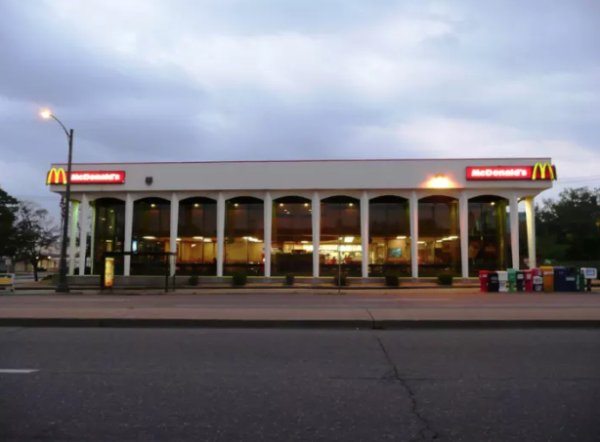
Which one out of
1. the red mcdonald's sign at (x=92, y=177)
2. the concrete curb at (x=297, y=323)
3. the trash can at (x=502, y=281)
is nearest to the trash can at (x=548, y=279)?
the trash can at (x=502, y=281)

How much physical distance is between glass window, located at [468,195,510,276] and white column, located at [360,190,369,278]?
7291mm

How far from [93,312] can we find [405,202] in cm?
2924

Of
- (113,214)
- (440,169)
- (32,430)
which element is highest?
(440,169)

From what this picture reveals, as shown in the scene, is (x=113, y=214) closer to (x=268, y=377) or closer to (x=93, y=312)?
(x=93, y=312)

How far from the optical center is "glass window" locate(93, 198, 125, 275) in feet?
133

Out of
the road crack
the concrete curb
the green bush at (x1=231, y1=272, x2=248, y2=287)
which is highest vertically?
the green bush at (x1=231, y1=272, x2=248, y2=287)

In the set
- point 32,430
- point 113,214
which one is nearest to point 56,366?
point 32,430

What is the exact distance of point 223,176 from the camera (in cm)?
3828

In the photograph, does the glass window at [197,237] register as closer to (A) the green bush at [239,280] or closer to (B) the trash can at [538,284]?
(A) the green bush at [239,280]

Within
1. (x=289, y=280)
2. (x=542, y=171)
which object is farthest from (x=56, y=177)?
(x=542, y=171)

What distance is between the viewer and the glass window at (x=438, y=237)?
37781mm

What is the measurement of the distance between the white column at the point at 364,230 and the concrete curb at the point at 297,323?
26064 millimetres

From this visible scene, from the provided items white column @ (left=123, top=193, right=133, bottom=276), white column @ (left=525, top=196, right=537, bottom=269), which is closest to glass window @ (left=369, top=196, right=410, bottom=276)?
white column @ (left=525, top=196, right=537, bottom=269)

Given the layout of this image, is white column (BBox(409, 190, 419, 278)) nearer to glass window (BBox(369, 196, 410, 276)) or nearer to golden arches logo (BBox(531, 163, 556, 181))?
glass window (BBox(369, 196, 410, 276))
